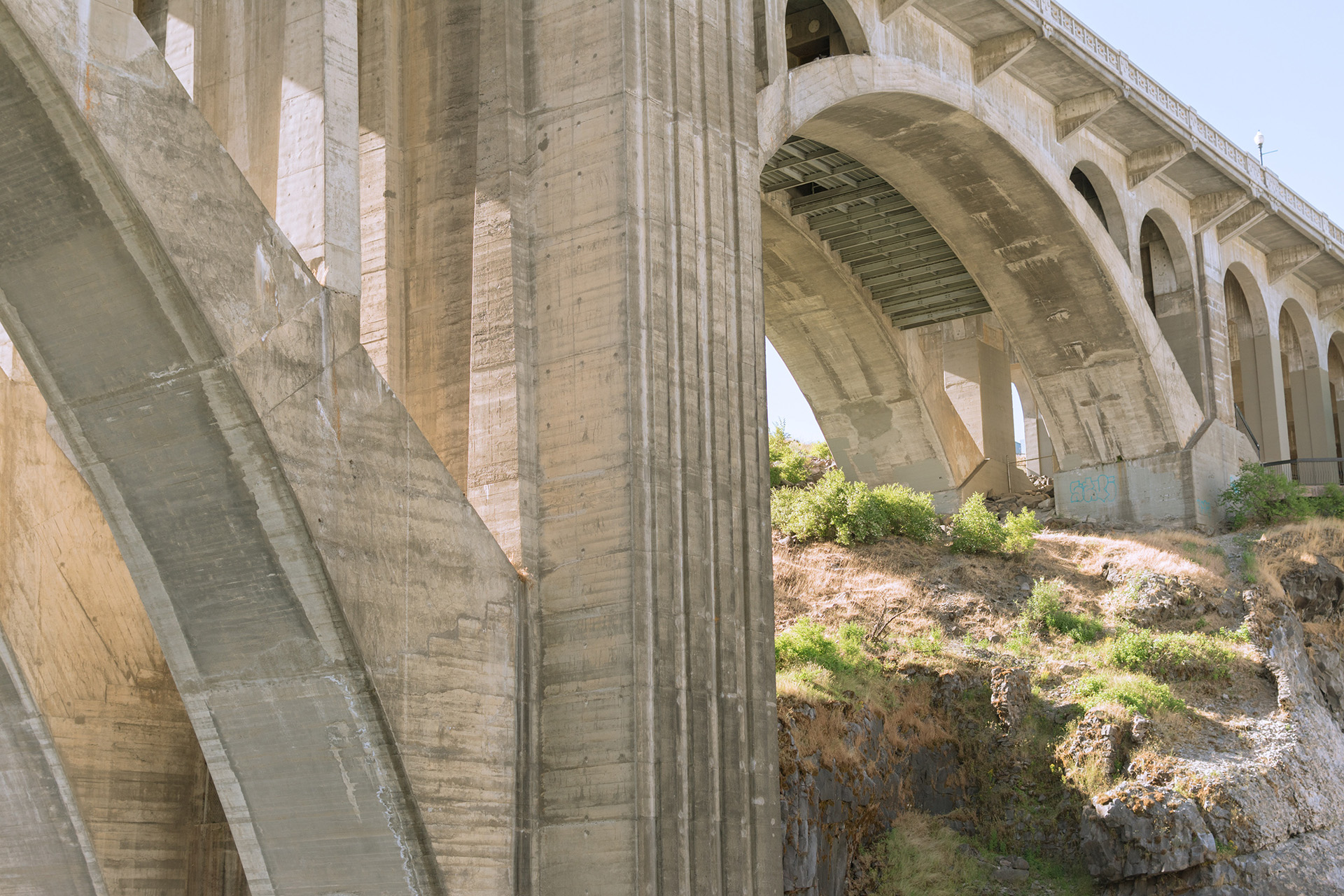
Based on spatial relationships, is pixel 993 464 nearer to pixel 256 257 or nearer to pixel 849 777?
pixel 849 777

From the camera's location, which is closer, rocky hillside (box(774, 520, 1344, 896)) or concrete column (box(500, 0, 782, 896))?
concrete column (box(500, 0, 782, 896))

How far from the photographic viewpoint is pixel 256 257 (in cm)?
811

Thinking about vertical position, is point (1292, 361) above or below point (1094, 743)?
above

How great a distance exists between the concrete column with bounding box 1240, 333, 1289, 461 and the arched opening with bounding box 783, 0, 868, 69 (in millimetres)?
15783

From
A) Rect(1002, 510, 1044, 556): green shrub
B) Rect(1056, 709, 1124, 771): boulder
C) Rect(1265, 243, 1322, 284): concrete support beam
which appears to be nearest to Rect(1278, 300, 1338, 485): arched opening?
Rect(1265, 243, 1322, 284): concrete support beam

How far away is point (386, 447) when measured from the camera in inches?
346

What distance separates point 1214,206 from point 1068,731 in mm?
16145

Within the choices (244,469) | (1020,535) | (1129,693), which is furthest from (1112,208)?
(244,469)

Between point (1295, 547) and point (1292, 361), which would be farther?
point (1292, 361)

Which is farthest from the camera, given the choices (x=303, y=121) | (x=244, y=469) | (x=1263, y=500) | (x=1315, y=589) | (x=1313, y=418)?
(x=1313, y=418)

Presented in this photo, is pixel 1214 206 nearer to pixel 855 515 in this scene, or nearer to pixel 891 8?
pixel 855 515

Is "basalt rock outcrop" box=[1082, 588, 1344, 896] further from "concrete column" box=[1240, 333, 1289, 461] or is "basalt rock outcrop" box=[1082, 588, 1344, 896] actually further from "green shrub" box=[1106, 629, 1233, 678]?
"concrete column" box=[1240, 333, 1289, 461]

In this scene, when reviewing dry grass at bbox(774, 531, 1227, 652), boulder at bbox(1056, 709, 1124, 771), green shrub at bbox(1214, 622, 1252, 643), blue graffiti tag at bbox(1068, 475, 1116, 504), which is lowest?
boulder at bbox(1056, 709, 1124, 771)

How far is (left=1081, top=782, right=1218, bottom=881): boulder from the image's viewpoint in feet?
49.1
